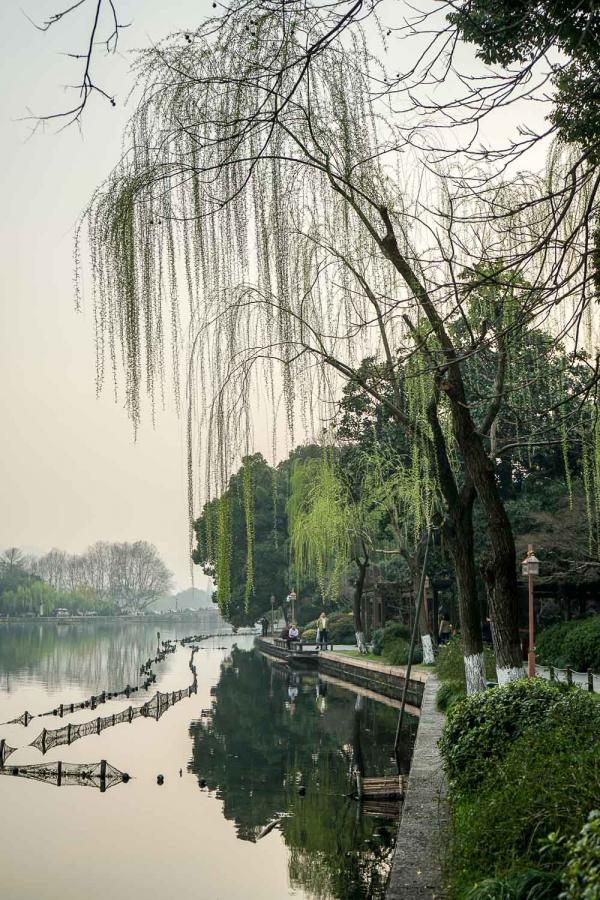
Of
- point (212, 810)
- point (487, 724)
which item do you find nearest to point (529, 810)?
point (487, 724)

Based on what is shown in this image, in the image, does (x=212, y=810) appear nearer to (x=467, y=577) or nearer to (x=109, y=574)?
(x=467, y=577)

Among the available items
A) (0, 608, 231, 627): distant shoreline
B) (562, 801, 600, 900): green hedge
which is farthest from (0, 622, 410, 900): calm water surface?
(0, 608, 231, 627): distant shoreline

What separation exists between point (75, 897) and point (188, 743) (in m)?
9.64

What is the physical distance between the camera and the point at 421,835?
7375mm

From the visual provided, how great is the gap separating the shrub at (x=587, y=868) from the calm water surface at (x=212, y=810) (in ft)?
22.5

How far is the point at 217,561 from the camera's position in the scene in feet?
14.0

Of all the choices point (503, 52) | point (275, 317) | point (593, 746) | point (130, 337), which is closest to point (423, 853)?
point (593, 746)

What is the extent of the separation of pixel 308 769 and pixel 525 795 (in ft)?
40.8

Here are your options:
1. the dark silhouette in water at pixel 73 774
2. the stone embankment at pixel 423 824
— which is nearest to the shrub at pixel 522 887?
the stone embankment at pixel 423 824

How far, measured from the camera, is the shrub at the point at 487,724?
755cm

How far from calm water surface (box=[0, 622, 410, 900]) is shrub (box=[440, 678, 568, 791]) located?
2.63m

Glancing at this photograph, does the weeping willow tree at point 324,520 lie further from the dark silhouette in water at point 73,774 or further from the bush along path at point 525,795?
the bush along path at point 525,795

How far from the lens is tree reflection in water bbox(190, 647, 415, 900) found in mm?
10883

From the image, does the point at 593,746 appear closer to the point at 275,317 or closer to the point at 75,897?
the point at 275,317
